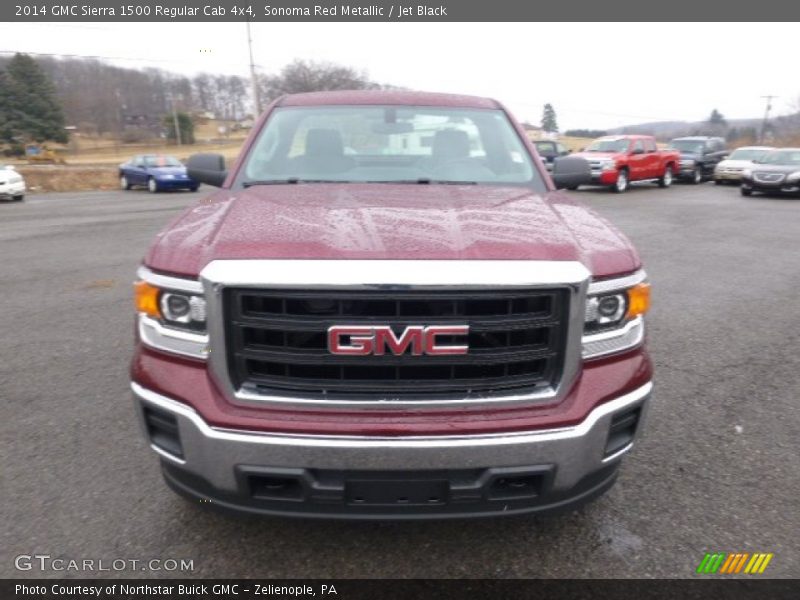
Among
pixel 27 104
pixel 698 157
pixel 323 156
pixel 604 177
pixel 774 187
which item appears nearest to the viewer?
pixel 323 156

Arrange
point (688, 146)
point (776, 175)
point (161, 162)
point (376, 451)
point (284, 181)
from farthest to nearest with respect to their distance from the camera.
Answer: point (688, 146) → point (161, 162) → point (776, 175) → point (284, 181) → point (376, 451)

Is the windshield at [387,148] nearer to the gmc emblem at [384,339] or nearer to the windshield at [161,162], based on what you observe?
the gmc emblem at [384,339]

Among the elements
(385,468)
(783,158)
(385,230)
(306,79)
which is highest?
→ (306,79)

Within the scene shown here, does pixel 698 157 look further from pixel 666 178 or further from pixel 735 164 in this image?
pixel 666 178

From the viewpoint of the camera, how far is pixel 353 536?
246cm

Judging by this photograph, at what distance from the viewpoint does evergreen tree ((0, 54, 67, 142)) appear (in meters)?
57.1

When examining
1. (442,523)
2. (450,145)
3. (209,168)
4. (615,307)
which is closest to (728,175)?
(450,145)

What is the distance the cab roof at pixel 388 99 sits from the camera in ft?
12.3

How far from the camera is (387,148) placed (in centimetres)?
344

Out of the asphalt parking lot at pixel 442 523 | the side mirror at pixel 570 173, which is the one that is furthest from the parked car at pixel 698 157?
the side mirror at pixel 570 173

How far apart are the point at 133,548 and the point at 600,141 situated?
69.1ft

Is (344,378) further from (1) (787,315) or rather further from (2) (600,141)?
(2) (600,141)

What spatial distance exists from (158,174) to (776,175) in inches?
903

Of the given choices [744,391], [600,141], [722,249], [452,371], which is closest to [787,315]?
[744,391]
